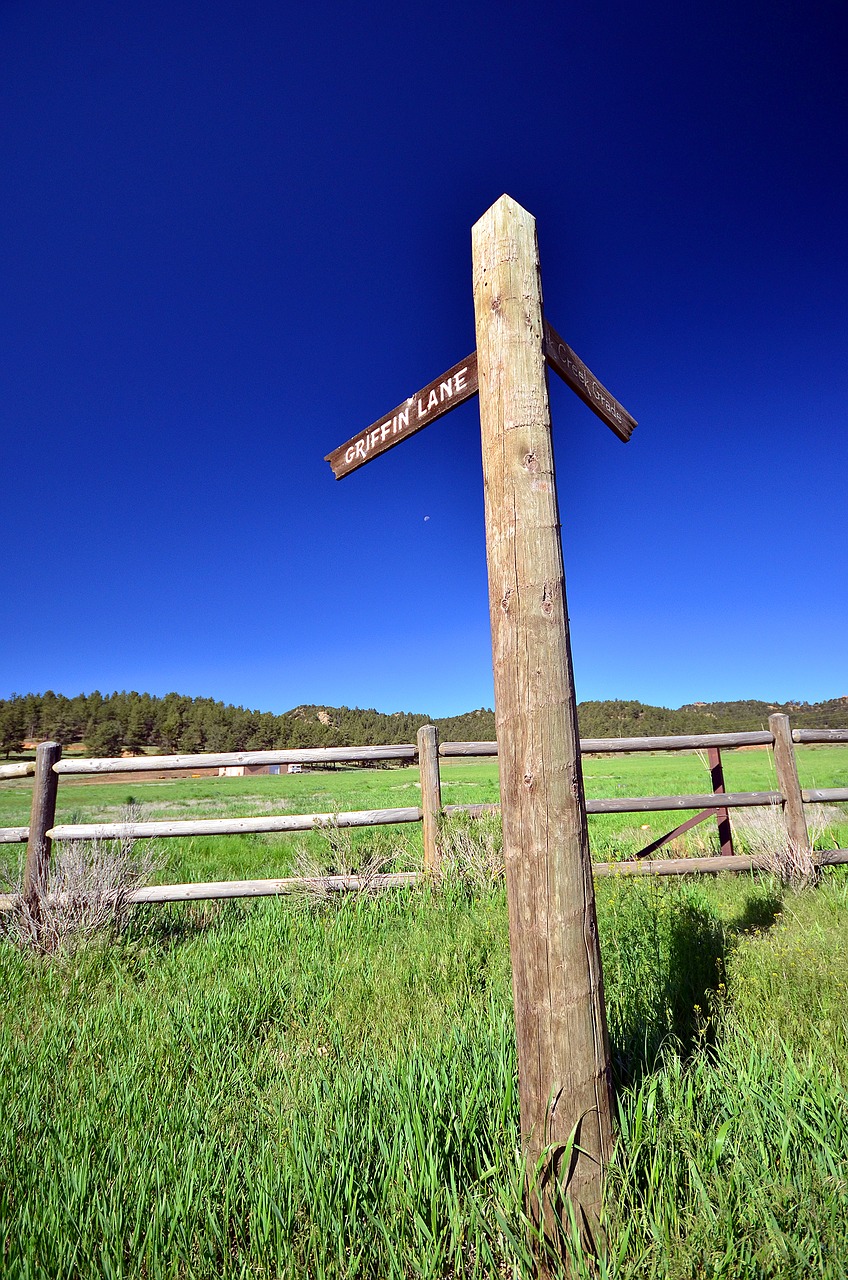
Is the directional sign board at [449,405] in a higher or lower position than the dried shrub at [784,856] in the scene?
higher

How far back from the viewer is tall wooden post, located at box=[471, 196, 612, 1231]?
5.88 ft

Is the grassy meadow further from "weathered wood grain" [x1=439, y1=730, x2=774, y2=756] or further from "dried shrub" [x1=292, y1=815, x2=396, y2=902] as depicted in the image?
"weathered wood grain" [x1=439, y1=730, x2=774, y2=756]

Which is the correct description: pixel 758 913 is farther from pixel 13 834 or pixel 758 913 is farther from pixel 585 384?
pixel 13 834

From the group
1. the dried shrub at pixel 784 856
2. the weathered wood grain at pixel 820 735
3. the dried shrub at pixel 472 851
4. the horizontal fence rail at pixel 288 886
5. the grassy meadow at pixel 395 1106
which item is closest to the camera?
the grassy meadow at pixel 395 1106

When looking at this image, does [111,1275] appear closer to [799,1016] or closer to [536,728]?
[536,728]

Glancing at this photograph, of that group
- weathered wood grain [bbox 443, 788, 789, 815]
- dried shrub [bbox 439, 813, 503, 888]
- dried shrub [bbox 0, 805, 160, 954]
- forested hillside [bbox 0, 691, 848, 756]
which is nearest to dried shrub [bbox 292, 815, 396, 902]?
dried shrub [bbox 439, 813, 503, 888]

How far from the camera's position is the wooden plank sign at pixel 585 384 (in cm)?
250

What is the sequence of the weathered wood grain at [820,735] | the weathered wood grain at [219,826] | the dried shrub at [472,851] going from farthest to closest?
the weathered wood grain at [820,735] → the weathered wood grain at [219,826] → the dried shrub at [472,851]

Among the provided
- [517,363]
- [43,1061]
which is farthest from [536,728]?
[43,1061]

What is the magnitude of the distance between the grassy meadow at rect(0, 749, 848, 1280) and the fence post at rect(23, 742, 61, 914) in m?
1.01

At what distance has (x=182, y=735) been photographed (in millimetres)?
110562

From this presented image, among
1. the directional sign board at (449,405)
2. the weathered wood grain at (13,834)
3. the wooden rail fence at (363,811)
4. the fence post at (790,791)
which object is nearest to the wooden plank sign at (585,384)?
the directional sign board at (449,405)

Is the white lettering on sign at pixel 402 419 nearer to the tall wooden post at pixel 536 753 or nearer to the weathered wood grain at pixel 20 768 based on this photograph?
the tall wooden post at pixel 536 753

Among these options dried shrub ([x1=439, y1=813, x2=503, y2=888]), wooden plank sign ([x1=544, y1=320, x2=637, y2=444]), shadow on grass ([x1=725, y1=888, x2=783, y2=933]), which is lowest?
shadow on grass ([x1=725, y1=888, x2=783, y2=933])
